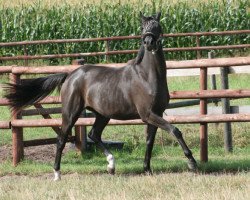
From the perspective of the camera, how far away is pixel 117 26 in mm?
29766

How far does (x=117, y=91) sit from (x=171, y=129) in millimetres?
1158

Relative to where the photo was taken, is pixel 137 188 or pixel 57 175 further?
→ pixel 57 175

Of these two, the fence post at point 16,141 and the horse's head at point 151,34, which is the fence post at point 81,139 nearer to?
the fence post at point 16,141

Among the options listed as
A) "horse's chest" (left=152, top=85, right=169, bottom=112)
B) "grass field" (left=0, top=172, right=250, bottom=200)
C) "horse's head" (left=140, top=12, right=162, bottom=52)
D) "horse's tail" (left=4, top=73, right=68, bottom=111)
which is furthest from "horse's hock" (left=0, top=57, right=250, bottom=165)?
"horse's head" (left=140, top=12, right=162, bottom=52)

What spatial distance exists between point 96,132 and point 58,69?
1.34m

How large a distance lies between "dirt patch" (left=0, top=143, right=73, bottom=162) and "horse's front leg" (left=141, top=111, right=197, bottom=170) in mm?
3099

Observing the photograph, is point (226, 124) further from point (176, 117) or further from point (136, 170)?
point (136, 170)

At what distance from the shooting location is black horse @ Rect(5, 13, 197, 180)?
34.9 ft

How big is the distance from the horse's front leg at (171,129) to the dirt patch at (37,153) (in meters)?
3.10

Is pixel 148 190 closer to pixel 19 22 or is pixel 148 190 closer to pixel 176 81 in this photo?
pixel 176 81

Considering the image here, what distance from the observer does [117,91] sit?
11.2m

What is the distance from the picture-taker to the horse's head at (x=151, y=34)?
10.3 meters

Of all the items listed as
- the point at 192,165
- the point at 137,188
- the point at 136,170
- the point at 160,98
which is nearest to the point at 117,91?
the point at 160,98

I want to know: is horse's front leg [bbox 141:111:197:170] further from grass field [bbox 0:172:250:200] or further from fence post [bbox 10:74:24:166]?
fence post [bbox 10:74:24:166]
